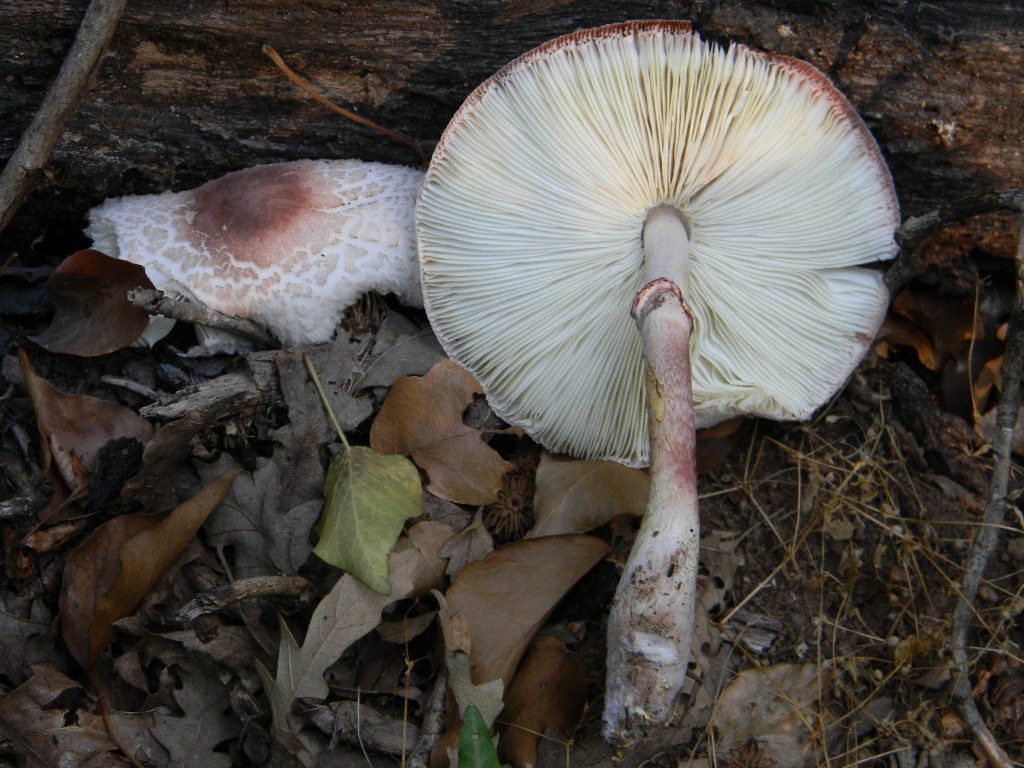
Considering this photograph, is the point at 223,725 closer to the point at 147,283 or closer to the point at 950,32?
the point at 147,283

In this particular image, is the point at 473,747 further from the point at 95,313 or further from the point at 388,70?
the point at 388,70

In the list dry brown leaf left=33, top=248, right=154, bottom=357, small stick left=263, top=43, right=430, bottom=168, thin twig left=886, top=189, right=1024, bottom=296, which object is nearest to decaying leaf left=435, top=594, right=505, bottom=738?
dry brown leaf left=33, top=248, right=154, bottom=357

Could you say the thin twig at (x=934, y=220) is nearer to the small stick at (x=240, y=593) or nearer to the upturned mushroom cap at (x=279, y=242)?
the upturned mushroom cap at (x=279, y=242)

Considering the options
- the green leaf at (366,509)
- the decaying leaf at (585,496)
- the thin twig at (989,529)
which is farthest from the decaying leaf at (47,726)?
the thin twig at (989,529)

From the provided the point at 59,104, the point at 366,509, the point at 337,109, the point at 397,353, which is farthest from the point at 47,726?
the point at 337,109

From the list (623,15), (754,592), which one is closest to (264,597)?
(754,592)

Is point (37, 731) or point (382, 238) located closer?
point (37, 731)

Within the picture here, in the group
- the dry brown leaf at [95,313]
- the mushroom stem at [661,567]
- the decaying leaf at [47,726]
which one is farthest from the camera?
the dry brown leaf at [95,313]

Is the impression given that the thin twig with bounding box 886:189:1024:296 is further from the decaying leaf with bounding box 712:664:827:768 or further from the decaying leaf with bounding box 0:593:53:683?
the decaying leaf with bounding box 0:593:53:683
